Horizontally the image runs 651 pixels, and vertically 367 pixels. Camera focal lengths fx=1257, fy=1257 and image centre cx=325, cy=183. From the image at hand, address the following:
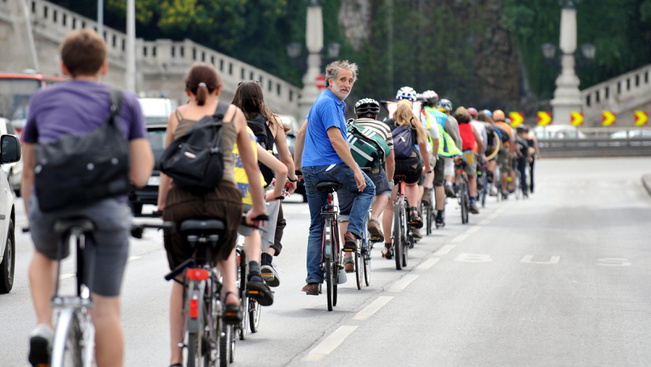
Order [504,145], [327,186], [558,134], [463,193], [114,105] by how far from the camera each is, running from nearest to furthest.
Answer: [114,105]
[327,186]
[463,193]
[504,145]
[558,134]

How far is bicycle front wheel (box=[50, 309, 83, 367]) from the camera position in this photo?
15.7 ft

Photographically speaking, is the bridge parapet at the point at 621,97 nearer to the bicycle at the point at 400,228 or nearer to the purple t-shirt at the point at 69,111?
the bicycle at the point at 400,228

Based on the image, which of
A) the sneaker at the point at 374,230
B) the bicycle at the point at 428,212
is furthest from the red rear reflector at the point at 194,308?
the bicycle at the point at 428,212

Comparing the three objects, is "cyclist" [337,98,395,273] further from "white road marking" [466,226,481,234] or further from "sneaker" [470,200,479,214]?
"sneaker" [470,200,479,214]

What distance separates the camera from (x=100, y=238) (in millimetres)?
5043

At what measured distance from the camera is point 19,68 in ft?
165

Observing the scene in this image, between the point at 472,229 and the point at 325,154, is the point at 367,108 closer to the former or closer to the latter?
the point at 325,154

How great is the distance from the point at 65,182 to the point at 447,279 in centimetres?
737

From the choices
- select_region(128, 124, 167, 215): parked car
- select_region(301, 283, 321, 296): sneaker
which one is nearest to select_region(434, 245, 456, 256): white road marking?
select_region(301, 283, 321, 296): sneaker

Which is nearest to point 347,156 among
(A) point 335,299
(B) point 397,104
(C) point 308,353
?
(A) point 335,299

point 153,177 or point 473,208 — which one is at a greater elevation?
point 153,177

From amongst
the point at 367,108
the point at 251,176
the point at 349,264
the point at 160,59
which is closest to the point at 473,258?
the point at 367,108

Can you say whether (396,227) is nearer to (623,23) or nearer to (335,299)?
(335,299)

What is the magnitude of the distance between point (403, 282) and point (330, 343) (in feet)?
11.8
